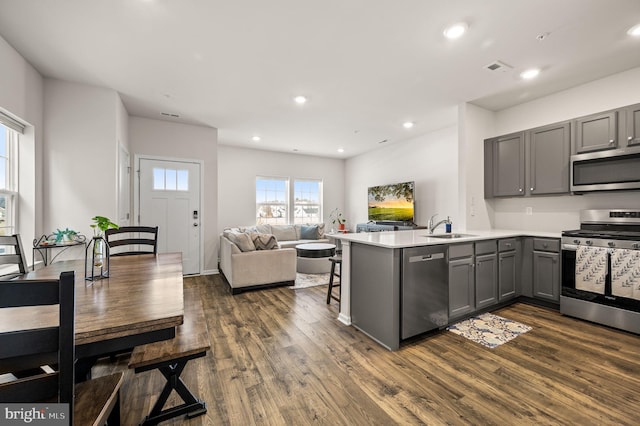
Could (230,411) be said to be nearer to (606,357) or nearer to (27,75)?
(606,357)

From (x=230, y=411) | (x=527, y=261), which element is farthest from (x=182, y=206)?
(x=527, y=261)

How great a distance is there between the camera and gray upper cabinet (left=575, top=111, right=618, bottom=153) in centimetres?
293

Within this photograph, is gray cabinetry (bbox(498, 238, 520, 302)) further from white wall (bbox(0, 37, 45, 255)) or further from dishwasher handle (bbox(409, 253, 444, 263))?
white wall (bbox(0, 37, 45, 255))

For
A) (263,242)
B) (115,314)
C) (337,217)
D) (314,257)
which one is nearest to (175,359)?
(115,314)

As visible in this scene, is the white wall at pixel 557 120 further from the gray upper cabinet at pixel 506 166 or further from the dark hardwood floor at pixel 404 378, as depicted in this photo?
the dark hardwood floor at pixel 404 378

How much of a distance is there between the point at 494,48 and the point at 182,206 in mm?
4924

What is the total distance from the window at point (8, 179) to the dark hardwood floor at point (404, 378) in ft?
6.36

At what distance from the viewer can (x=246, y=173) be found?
6.71 metres

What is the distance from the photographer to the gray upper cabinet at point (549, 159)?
3.31 meters

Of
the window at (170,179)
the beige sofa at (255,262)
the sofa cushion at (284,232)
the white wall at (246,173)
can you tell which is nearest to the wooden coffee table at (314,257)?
the beige sofa at (255,262)

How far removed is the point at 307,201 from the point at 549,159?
5282 mm

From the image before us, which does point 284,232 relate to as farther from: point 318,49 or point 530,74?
point 530,74

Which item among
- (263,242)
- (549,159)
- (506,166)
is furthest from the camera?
(263,242)

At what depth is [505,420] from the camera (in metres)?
1.57
